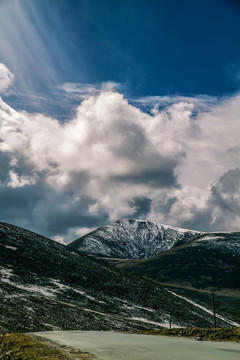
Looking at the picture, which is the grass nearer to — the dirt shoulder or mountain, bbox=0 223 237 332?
the dirt shoulder

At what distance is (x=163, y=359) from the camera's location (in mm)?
15266

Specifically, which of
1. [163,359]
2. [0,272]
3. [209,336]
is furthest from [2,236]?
[163,359]

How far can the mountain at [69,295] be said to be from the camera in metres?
57.1

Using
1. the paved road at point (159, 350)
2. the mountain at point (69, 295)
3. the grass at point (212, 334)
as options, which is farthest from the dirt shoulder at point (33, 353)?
the mountain at point (69, 295)

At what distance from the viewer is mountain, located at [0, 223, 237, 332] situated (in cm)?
5709

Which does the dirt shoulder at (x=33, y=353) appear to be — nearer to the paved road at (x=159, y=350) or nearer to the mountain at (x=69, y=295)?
the paved road at (x=159, y=350)

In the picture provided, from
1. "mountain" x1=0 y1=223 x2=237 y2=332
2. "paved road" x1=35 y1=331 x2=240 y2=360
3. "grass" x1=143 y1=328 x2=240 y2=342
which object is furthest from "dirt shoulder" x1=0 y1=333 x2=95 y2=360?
"mountain" x1=0 y1=223 x2=237 y2=332

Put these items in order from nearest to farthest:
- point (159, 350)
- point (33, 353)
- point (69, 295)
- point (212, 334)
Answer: point (33, 353)
point (159, 350)
point (212, 334)
point (69, 295)

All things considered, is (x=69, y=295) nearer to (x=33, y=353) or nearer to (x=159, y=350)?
(x=159, y=350)

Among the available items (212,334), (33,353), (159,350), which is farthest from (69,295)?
(33,353)

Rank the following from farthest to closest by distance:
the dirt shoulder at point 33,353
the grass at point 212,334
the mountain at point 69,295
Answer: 1. the mountain at point 69,295
2. the grass at point 212,334
3. the dirt shoulder at point 33,353

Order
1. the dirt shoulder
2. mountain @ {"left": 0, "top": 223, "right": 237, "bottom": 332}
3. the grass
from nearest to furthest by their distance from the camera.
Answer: the dirt shoulder < the grass < mountain @ {"left": 0, "top": 223, "right": 237, "bottom": 332}

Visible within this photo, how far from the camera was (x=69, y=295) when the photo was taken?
91500 millimetres

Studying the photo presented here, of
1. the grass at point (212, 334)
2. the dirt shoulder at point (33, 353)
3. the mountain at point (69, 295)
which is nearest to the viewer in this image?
the dirt shoulder at point (33, 353)
